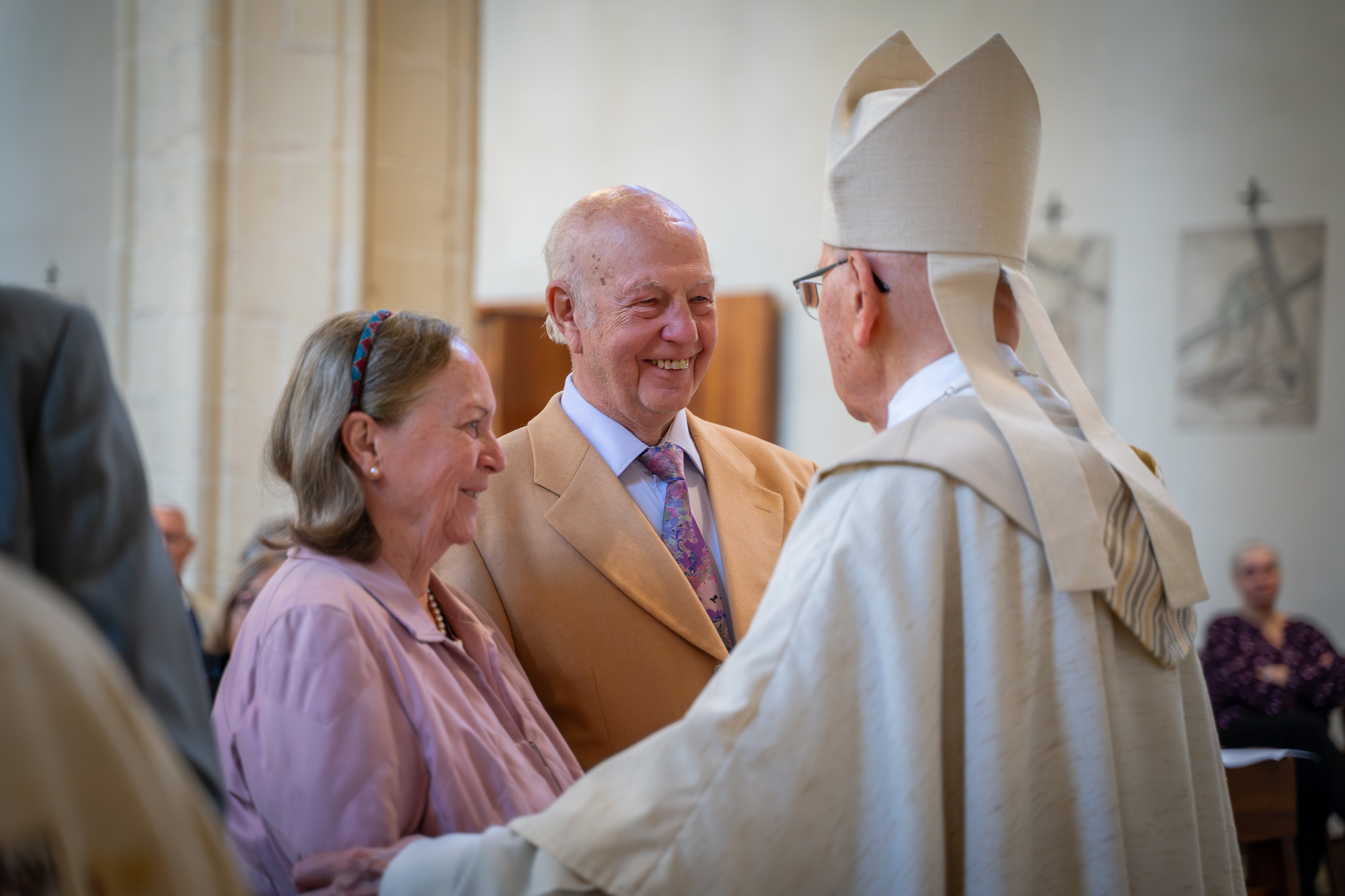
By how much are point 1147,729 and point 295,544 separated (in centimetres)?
141

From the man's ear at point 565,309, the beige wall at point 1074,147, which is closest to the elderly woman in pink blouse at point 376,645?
the man's ear at point 565,309

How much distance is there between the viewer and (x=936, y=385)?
5.83 ft

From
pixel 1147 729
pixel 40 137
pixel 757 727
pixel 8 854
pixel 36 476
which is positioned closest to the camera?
pixel 8 854

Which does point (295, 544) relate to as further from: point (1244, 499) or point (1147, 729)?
point (1244, 499)

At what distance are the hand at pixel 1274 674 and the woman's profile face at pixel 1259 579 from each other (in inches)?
22.0

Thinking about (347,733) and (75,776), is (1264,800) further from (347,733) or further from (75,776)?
A: (75,776)

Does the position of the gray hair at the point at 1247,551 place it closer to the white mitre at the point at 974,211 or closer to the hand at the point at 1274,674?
the hand at the point at 1274,674

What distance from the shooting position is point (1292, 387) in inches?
293

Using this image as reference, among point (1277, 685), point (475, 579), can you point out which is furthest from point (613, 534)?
point (1277, 685)

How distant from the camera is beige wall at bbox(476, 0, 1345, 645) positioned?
293 inches

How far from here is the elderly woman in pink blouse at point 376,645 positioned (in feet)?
5.52

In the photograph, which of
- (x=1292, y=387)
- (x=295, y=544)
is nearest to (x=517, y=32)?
(x=1292, y=387)

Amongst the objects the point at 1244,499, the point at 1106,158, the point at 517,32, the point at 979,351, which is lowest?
the point at 1244,499

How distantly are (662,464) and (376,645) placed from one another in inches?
36.4
